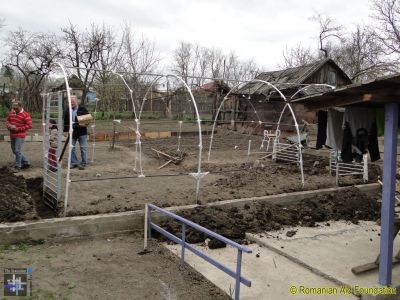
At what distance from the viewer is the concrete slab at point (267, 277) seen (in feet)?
14.9

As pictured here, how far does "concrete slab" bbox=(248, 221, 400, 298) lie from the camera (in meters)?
4.98

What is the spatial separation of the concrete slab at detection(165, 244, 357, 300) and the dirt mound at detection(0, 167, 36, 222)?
7.82 feet

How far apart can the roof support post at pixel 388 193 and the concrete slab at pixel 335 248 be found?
0.77 feet

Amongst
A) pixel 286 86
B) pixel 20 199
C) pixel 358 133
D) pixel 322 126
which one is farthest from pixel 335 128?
pixel 286 86

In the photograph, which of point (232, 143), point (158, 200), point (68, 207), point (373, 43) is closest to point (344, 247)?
point (158, 200)

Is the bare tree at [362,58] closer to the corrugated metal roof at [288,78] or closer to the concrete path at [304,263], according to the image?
the corrugated metal roof at [288,78]

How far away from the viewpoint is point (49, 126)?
25.0 ft

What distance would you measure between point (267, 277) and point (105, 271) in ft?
6.68

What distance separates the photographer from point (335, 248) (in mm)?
6047

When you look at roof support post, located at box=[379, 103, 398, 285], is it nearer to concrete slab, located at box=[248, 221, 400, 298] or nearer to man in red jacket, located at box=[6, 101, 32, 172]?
concrete slab, located at box=[248, 221, 400, 298]

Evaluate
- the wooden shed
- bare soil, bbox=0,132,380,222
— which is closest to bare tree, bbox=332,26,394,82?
the wooden shed

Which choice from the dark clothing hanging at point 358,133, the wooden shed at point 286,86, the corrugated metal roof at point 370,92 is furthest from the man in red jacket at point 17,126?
the wooden shed at point 286,86

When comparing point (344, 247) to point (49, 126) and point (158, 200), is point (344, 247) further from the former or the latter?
point (49, 126)

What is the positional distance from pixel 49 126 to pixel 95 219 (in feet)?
7.98
